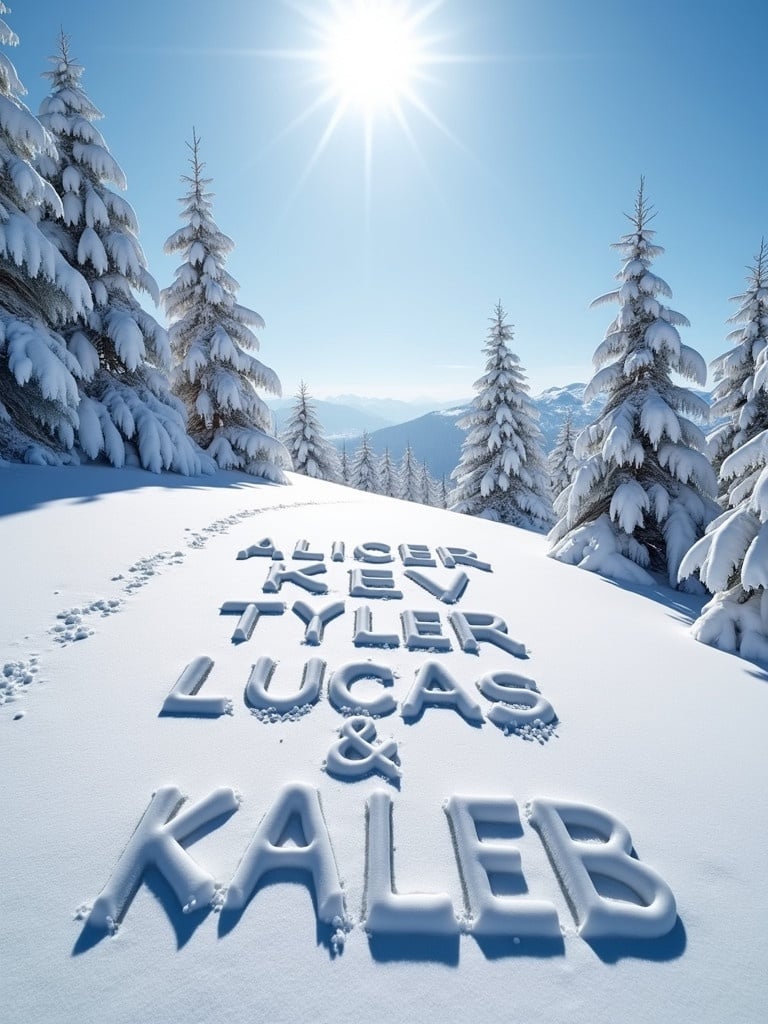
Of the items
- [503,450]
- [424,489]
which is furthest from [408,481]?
[503,450]

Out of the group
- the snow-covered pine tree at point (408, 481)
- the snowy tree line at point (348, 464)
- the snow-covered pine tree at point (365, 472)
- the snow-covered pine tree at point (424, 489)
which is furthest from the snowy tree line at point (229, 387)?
the snow-covered pine tree at point (424, 489)

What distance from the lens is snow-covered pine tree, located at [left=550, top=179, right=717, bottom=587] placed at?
775 centimetres

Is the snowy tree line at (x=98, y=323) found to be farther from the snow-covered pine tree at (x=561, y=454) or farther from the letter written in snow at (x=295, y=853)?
the snow-covered pine tree at (x=561, y=454)

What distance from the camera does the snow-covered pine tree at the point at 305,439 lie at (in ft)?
76.4

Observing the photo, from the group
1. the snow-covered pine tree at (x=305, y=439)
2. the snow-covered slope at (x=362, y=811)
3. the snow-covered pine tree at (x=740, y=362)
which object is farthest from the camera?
the snow-covered pine tree at (x=305, y=439)

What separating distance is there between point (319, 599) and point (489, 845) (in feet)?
9.45

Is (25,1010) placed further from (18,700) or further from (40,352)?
(40,352)

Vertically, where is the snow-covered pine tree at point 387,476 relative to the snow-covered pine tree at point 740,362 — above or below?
below

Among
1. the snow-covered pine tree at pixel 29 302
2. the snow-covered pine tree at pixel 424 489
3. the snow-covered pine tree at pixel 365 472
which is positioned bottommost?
the snow-covered pine tree at pixel 424 489

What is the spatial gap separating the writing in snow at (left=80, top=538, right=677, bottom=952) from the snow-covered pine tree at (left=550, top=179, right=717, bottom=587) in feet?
16.7

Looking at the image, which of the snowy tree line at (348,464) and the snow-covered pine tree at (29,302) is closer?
the snow-covered pine tree at (29,302)

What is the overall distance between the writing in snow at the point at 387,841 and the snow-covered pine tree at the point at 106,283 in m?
8.55

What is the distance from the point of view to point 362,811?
2.26 metres

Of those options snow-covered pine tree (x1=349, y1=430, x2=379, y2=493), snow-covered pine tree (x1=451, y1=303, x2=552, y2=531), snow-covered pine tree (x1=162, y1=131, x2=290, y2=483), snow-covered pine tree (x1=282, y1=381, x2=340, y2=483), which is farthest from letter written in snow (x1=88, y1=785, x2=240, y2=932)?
snow-covered pine tree (x1=349, y1=430, x2=379, y2=493)
